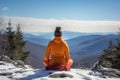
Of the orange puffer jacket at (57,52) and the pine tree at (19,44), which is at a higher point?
the orange puffer jacket at (57,52)

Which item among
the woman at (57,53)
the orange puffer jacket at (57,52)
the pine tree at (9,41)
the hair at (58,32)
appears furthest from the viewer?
the pine tree at (9,41)

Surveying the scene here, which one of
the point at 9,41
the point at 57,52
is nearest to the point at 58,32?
the point at 57,52

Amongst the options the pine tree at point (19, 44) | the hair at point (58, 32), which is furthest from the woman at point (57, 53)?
the pine tree at point (19, 44)

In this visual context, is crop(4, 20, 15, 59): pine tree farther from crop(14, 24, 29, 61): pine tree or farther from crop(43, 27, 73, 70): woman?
crop(43, 27, 73, 70): woman

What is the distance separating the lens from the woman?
14785mm

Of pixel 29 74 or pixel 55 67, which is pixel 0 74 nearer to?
pixel 29 74

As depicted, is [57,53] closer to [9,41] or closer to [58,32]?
[58,32]

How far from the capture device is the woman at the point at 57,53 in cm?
A: 1479

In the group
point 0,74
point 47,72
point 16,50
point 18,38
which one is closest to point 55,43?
point 47,72

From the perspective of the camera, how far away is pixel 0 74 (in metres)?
14.9

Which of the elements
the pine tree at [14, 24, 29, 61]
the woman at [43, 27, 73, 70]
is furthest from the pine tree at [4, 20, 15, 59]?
the woman at [43, 27, 73, 70]

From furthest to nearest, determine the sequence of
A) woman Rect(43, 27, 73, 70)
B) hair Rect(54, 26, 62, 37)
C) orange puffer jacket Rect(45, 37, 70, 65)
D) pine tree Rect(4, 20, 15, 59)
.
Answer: pine tree Rect(4, 20, 15, 59) < orange puffer jacket Rect(45, 37, 70, 65) < woman Rect(43, 27, 73, 70) < hair Rect(54, 26, 62, 37)

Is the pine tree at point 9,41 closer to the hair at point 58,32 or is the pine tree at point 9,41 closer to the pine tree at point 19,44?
the pine tree at point 19,44

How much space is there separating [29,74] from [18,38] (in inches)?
1934
